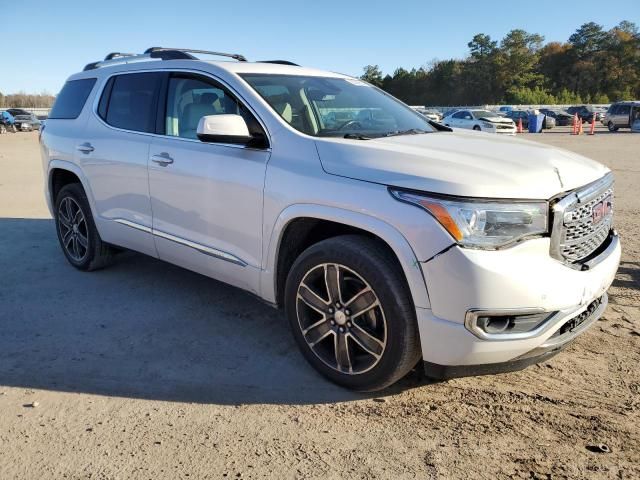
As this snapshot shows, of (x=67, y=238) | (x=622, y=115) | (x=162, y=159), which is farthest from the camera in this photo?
(x=622, y=115)

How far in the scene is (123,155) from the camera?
4.38 m

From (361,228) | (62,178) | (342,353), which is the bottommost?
(342,353)

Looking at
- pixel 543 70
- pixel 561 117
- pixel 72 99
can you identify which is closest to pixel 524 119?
pixel 561 117

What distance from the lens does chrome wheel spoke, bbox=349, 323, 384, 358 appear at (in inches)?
114

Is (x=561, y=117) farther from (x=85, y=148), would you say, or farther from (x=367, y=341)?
(x=367, y=341)

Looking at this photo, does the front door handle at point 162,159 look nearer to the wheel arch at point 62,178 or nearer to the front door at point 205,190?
the front door at point 205,190

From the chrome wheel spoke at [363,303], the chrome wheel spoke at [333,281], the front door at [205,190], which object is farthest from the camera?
the front door at [205,190]

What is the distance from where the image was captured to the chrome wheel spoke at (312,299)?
312 cm

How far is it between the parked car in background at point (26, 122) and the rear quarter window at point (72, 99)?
34702mm

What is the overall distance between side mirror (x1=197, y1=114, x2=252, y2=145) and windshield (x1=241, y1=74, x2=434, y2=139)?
292 millimetres

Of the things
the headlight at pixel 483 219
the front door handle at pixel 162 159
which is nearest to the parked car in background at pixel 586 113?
the front door handle at pixel 162 159

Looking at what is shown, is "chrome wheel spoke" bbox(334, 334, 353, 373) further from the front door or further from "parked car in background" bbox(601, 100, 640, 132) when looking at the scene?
"parked car in background" bbox(601, 100, 640, 132)

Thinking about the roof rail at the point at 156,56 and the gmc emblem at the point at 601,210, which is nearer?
the gmc emblem at the point at 601,210

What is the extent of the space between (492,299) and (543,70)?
94.7m
